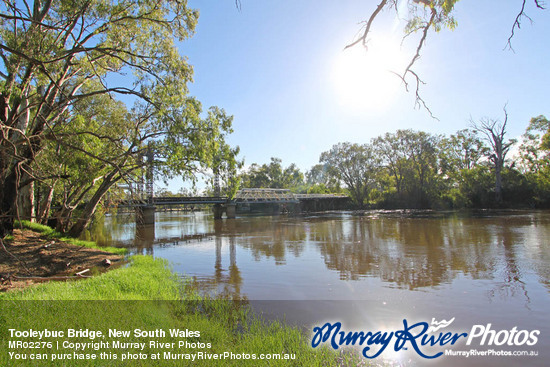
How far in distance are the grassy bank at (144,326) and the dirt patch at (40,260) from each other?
7.30ft

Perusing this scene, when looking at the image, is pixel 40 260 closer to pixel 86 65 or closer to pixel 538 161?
pixel 86 65

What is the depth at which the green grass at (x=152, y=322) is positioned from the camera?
4562 mm

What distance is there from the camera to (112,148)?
16.7m

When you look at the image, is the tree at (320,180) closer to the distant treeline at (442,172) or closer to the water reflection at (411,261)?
the distant treeline at (442,172)

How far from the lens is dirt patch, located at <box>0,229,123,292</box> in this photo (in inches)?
357

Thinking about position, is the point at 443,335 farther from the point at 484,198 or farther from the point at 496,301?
the point at 484,198

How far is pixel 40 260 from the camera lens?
36.8 ft

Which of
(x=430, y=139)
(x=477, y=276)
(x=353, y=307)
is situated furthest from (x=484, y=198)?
(x=353, y=307)

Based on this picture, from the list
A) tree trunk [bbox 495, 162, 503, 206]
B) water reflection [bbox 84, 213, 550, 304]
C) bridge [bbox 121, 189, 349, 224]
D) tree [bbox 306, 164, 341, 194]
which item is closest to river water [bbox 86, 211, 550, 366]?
water reflection [bbox 84, 213, 550, 304]

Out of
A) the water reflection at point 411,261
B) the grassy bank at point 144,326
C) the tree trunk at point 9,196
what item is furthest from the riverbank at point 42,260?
the water reflection at point 411,261

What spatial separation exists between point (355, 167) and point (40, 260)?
66616 mm

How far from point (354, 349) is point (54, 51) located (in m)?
11.4

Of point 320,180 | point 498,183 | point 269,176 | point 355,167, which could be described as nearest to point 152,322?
point 498,183

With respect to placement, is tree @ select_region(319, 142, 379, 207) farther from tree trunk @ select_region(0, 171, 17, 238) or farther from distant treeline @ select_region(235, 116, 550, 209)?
tree trunk @ select_region(0, 171, 17, 238)
